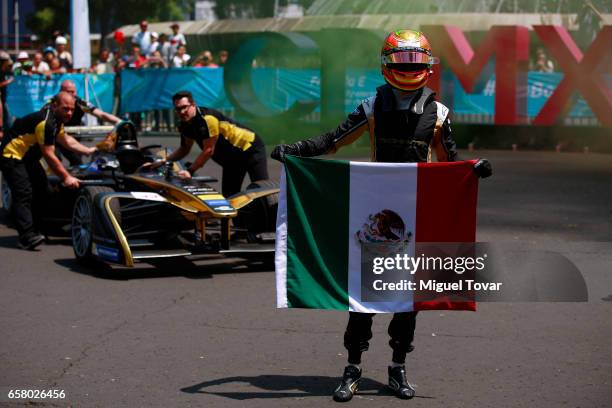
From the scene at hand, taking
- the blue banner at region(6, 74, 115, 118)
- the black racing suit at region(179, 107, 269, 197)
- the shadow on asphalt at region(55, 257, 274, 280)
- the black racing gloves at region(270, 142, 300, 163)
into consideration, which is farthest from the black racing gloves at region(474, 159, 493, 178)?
the blue banner at region(6, 74, 115, 118)

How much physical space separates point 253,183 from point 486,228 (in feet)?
9.46

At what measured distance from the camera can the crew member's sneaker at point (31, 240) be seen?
10.7 meters

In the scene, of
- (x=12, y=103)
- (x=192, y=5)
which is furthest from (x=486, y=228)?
(x=192, y=5)

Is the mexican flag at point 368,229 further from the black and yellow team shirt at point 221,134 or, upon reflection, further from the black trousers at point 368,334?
the black and yellow team shirt at point 221,134

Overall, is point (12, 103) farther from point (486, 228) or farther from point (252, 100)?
point (486, 228)

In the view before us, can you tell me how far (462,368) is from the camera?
626cm

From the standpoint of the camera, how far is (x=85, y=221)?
977cm

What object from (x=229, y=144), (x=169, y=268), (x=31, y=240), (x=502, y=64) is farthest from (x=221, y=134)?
(x=502, y=64)

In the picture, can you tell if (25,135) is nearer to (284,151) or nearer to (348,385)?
(284,151)

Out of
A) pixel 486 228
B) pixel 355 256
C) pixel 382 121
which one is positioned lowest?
pixel 486 228

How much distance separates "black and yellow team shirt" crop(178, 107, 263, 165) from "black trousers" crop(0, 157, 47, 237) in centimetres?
163

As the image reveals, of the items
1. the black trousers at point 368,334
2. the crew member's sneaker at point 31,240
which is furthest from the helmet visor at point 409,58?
the crew member's sneaker at point 31,240

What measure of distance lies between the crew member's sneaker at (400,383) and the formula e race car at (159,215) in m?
3.72

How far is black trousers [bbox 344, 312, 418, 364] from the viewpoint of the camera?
570cm
